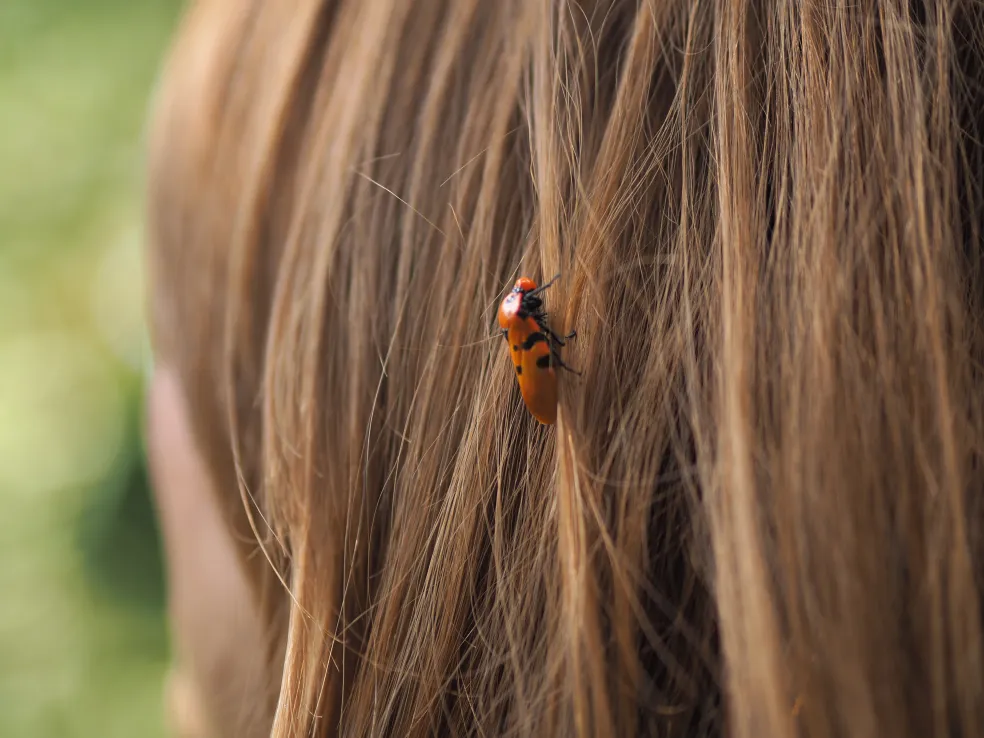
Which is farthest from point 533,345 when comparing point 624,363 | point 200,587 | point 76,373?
point 76,373

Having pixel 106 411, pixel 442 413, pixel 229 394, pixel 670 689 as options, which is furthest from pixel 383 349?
pixel 106 411

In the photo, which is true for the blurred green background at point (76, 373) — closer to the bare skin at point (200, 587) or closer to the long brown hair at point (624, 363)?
the bare skin at point (200, 587)

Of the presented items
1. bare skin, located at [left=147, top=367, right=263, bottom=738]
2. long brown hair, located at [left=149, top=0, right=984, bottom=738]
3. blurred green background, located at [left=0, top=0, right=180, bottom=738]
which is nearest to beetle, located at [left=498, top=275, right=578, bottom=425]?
long brown hair, located at [left=149, top=0, right=984, bottom=738]

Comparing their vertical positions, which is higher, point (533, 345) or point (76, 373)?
point (76, 373)

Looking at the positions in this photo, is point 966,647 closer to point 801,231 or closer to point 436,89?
point 801,231

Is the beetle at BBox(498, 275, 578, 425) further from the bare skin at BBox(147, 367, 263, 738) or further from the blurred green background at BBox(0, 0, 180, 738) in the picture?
the blurred green background at BBox(0, 0, 180, 738)

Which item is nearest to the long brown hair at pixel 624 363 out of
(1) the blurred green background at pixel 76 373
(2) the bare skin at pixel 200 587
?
(2) the bare skin at pixel 200 587

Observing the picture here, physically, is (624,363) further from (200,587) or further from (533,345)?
(200,587)
